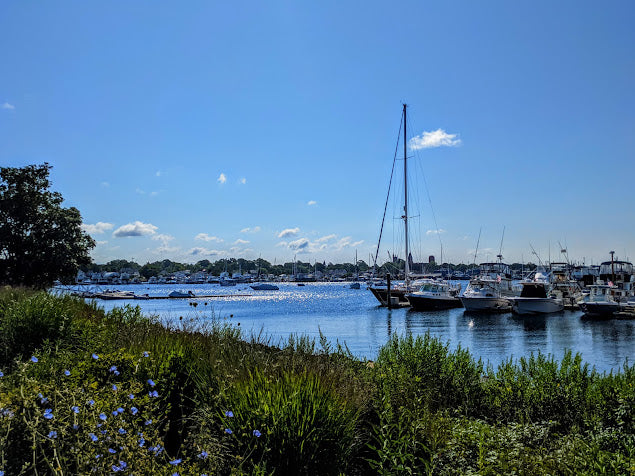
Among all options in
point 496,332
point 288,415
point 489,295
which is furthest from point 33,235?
point 489,295

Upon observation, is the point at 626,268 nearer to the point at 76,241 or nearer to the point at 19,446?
the point at 76,241

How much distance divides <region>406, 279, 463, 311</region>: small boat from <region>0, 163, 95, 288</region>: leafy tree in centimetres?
3834

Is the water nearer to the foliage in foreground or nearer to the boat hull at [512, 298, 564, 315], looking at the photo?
the boat hull at [512, 298, 564, 315]

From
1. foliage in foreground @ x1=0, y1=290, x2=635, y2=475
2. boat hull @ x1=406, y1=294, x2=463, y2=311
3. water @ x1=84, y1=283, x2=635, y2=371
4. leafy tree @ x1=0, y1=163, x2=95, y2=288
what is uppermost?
leafy tree @ x1=0, y1=163, x2=95, y2=288

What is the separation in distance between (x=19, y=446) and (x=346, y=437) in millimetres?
2660

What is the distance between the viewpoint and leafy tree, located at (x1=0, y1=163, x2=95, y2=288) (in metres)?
28.8

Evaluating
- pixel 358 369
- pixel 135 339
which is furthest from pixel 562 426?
pixel 135 339

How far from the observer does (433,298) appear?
57750 millimetres

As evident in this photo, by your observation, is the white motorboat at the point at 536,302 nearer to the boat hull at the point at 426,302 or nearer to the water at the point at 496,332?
the water at the point at 496,332

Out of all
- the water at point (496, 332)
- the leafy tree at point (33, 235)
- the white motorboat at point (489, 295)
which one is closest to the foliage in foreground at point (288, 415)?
the water at point (496, 332)

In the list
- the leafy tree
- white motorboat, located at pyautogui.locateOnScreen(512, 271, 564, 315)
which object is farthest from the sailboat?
the leafy tree

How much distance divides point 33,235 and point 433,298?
42.6 metres

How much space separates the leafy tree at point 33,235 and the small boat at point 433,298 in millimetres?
38342

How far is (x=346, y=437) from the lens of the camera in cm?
452
